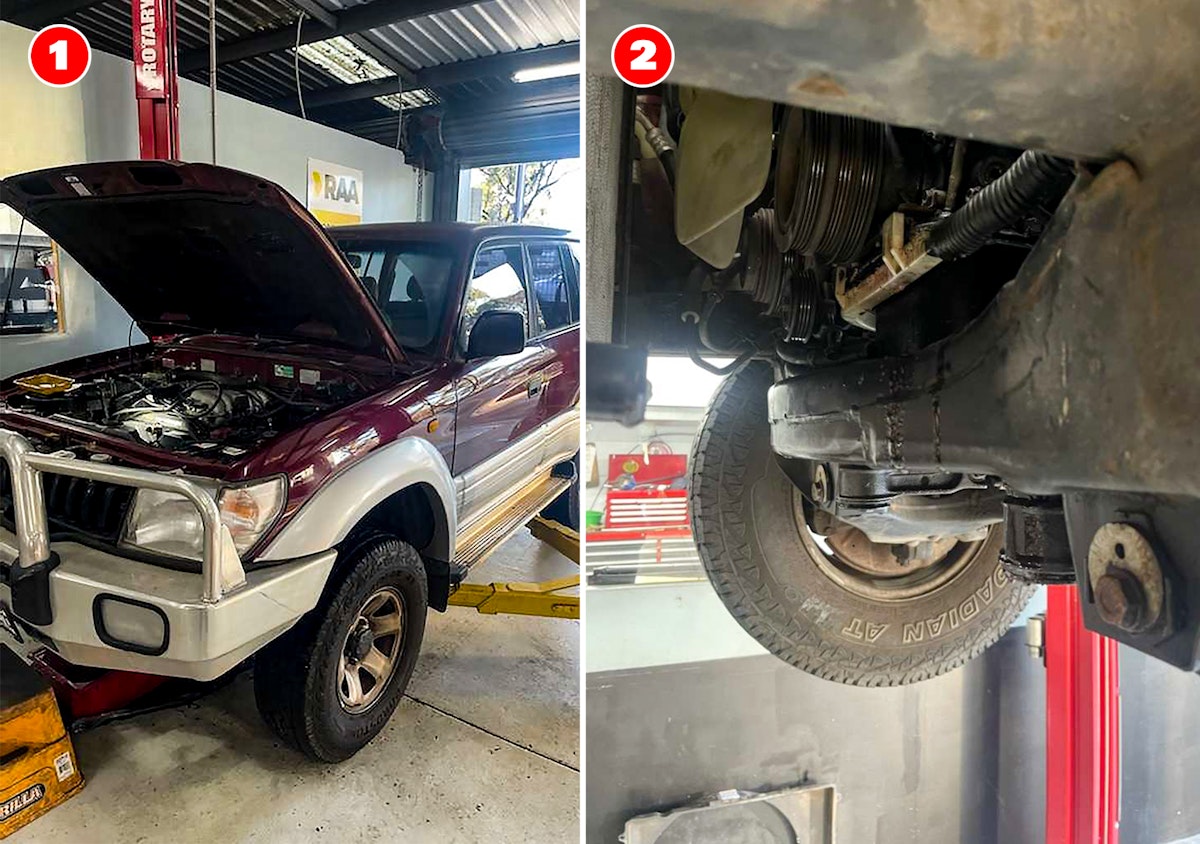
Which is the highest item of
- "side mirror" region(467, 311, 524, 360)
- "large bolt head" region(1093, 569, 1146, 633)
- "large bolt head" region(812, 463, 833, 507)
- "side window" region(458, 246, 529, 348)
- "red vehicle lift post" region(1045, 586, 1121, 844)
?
"side window" region(458, 246, 529, 348)

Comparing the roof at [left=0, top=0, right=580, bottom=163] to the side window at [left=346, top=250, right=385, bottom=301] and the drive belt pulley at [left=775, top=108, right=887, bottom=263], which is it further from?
the drive belt pulley at [left=775, top=108, right=887, bottom=263]

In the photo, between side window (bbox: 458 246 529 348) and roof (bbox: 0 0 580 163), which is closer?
roof (bbox: 0 0 580 163)

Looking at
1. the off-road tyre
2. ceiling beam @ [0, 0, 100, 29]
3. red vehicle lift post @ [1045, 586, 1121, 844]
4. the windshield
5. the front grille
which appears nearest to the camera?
ceiling beam @ [0, 0, 100, 29]

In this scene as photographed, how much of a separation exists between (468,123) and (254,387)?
2.15 feet

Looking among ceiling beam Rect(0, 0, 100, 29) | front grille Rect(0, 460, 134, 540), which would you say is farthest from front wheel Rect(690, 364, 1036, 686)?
ceiling beam Rect(0, 0, 100, 29)

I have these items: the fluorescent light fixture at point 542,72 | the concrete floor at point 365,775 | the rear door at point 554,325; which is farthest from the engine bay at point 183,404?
the fluorescent light fixture at point 542,72

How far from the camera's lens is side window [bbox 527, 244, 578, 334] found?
1.10 meters

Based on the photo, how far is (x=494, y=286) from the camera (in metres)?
1.33

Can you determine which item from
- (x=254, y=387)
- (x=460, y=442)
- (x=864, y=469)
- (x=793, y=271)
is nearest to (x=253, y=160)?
(x=254, y=387)

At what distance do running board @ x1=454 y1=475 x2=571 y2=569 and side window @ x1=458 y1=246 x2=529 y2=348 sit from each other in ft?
1.00

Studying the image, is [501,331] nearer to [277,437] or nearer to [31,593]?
[277,437]

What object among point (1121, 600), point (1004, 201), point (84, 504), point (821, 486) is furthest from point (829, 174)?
point (84, 504)

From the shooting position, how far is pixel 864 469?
88cm

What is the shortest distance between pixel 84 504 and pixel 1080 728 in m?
2.03
